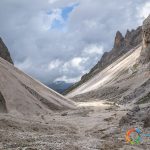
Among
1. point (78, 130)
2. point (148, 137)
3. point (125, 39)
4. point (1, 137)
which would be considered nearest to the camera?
point (1, 137)

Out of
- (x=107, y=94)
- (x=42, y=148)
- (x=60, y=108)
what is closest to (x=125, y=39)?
(x=107, y=94)

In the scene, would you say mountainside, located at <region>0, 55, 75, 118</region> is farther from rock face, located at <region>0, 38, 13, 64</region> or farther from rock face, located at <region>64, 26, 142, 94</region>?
rock face, located at <region>64, 26, 142, 94</region>

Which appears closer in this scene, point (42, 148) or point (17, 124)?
point (42, 148)

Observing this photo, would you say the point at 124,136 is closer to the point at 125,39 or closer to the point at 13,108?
the point at 13,108

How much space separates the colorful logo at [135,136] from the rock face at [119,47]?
13642 cm

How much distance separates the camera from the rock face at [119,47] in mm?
161125

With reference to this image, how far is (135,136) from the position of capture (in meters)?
20.2

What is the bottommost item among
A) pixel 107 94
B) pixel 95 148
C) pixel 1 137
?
pixel 95 148

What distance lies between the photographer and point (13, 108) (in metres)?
32.9

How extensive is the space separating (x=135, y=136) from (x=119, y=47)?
155 meters

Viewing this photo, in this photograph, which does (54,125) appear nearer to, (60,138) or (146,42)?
(60,138)

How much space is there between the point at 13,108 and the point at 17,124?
9861mm

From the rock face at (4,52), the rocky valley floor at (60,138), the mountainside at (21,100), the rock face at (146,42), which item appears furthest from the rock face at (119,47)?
the rocky valley floor at (60,138)

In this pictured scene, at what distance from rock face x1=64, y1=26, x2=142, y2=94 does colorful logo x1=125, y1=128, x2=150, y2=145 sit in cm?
13642
